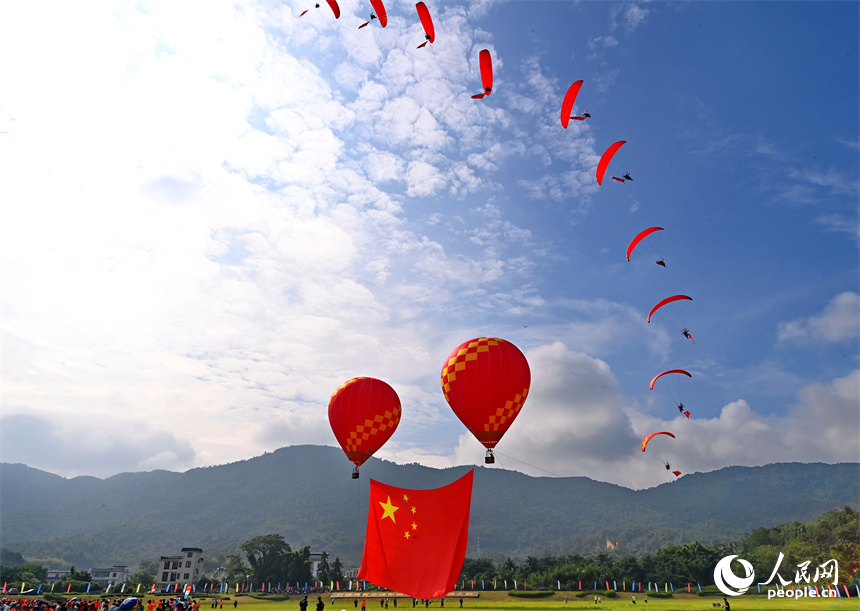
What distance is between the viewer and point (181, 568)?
10944 centimetres

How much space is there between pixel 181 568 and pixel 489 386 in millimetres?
109439

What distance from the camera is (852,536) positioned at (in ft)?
269

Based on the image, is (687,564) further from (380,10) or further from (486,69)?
(380,10)

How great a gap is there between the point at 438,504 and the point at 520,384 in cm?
1198

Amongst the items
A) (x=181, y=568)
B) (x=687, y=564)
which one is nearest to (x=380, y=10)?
(x=687, y=564)

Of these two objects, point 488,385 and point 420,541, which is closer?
point 420,541

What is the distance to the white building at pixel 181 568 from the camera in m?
108

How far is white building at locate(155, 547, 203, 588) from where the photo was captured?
108 m

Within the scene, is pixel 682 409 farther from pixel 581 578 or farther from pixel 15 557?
pixel 15 557

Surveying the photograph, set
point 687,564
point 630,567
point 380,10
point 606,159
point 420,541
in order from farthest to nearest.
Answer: point 630,567 < point 687,564 < point 606,159 < point 380,10 < point 420,541

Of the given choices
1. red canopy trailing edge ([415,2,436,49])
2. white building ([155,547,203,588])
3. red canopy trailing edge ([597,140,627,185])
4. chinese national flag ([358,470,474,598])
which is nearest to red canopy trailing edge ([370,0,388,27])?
red canopy trailing edge ([415,2,436,49])

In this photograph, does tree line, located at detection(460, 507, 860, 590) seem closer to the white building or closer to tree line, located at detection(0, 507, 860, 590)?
tree line, located at detection(0, 507, 860, 590)

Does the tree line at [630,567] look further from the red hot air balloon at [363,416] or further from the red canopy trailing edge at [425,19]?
the red canopy trailing edge at [425,19]

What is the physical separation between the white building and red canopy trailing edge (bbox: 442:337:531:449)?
340 feet
